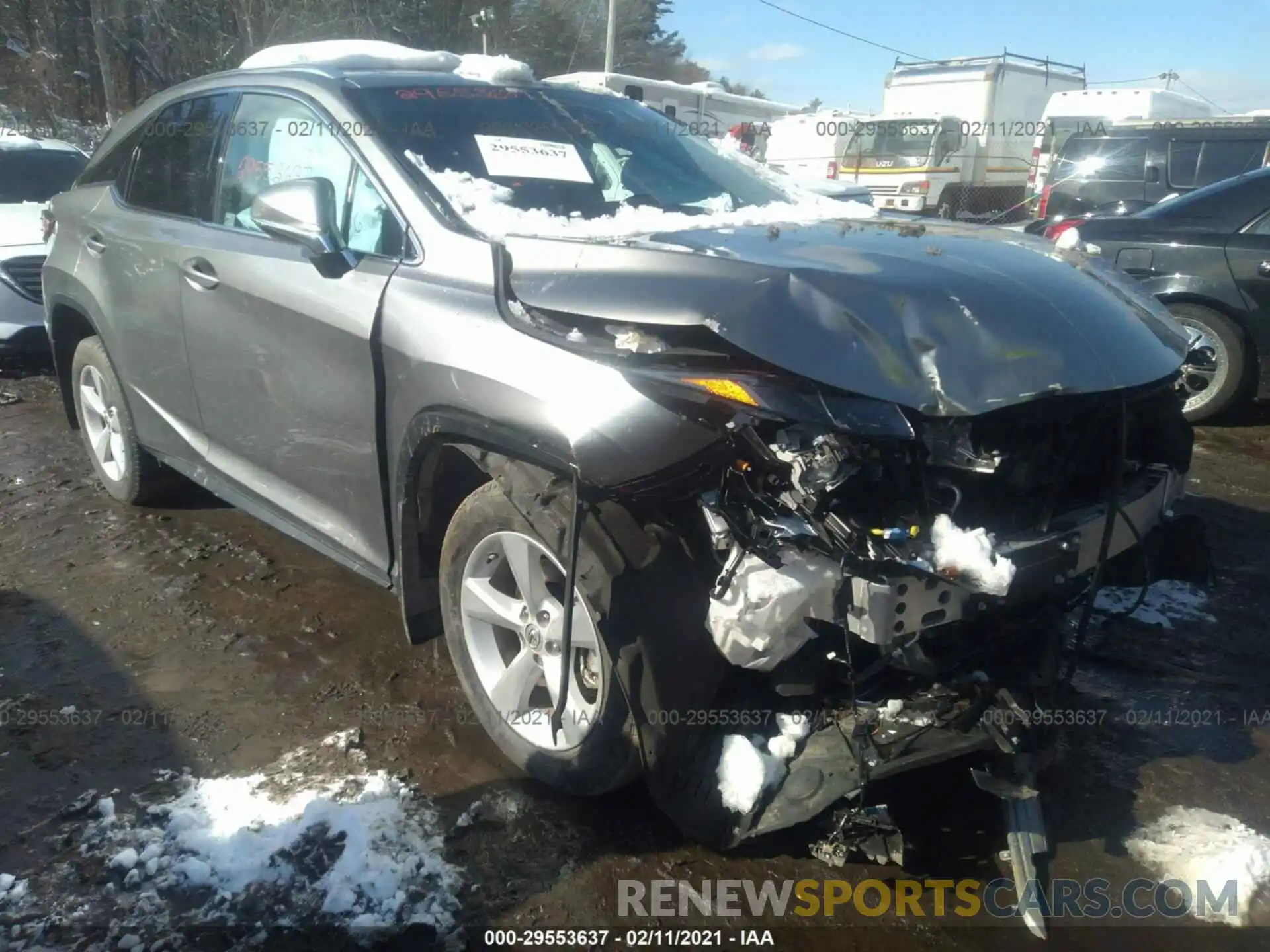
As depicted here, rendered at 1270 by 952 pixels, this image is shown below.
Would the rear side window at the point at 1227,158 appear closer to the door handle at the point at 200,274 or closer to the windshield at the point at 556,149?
the windshield at the point at 556,149

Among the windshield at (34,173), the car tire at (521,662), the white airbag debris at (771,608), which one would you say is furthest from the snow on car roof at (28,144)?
the white airbag debris at (771,608)

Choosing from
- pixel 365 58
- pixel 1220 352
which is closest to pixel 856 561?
pixel 365 58

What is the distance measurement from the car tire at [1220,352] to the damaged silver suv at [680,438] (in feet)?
12.4

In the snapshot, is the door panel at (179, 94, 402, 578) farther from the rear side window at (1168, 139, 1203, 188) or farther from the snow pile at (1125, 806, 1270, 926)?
the rear side window at (1168, 139, 1203, 188)

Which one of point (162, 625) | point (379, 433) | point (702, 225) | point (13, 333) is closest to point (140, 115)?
point (162, 625)

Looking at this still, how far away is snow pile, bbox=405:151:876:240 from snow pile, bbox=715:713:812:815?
4.49 ft

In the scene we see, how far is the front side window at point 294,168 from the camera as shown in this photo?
2943 mm

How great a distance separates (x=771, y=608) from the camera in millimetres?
2053

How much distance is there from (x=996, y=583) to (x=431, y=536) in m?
1.57

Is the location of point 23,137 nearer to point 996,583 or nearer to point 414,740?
point 414,740

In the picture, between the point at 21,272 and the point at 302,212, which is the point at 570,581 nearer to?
the point at 302,212

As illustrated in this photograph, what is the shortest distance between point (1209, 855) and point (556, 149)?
2766 mm

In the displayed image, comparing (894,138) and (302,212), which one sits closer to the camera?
(302,212)

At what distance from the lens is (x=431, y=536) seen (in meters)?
2.87
